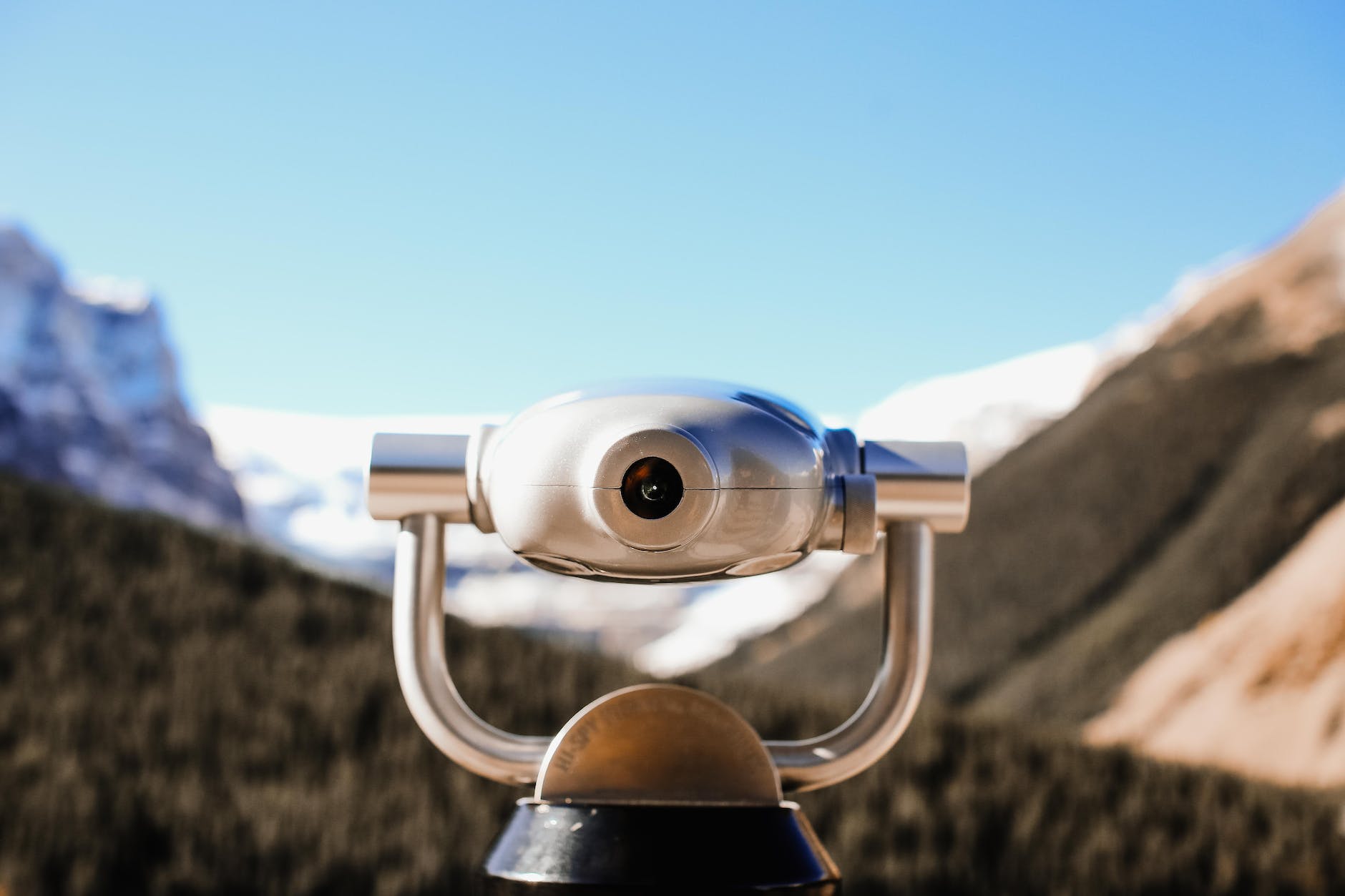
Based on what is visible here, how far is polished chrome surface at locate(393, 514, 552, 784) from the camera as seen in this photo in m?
0.83

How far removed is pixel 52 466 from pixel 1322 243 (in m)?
58.5

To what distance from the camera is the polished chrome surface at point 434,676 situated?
0.83 metres

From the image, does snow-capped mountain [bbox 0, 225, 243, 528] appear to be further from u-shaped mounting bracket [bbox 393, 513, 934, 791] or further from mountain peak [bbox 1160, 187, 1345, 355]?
u-shaped mounting bracket [bbox 393, 513, 934, 791]

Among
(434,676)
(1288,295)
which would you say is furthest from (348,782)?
(1288,295)

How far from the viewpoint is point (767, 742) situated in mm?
845

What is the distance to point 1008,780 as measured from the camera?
5.64 meters

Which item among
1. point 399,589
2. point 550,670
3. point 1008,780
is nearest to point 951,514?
point 399,589

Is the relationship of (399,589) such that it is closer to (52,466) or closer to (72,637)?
(72,637)

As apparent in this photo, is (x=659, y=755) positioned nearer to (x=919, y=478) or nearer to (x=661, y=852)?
(x=661, y=852)

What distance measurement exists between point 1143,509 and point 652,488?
23.1m

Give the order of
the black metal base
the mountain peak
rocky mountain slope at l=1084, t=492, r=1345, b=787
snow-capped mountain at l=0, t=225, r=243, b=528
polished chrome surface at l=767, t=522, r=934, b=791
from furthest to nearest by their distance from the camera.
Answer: snow-capped mountain at l=0, t=225, r=243, b=528
the mountain peak
rocky mountain slope at l=1084, t=492, r=1345, b=787
polished chrome surface at l=767, t=522, r=934, b=791
the black metal base

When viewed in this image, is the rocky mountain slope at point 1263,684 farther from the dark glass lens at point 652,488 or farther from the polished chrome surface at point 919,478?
the dark glass lens at point 652,488

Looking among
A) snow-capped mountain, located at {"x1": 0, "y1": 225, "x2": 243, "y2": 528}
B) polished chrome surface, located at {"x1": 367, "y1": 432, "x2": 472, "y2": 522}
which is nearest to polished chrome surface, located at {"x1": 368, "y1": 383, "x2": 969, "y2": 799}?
polished chrome surface, located at {"x1": 367, "y1": 432, "x2": 472, "y2": 522}

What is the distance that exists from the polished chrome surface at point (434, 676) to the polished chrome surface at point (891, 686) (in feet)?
0.56
